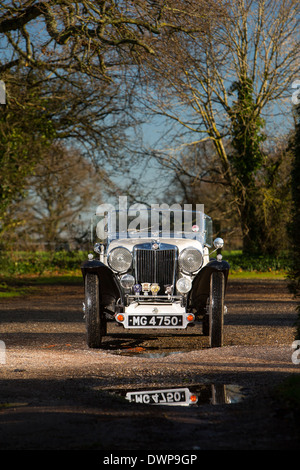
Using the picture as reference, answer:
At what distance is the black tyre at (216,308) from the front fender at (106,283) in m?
1.37

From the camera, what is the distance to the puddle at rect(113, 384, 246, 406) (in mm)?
5676

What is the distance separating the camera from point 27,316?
1405 cm

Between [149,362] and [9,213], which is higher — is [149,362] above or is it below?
below

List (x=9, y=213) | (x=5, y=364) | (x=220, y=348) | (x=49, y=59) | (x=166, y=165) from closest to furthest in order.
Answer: (x=5, y=364), (x=220, y=348), (x=49, y=59), (x=9, y=213), (x=166, y=165)

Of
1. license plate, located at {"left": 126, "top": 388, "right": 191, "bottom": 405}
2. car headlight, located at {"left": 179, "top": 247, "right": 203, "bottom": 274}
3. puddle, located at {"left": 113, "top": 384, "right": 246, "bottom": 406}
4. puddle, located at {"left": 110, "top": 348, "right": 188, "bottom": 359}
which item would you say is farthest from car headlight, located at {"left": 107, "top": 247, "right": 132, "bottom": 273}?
license plate, located at {"left": 126, "top": 388, "right": 191, "bottom": 405}

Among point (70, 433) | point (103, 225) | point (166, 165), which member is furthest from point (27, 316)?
point (166, 165)

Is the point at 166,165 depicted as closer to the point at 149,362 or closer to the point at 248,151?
the point at 248,151

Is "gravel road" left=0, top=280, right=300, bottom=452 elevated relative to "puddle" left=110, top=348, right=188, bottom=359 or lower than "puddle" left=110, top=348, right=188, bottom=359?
elevated

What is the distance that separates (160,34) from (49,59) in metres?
4.49

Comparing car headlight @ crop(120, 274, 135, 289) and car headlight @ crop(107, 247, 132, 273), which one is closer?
car headlight @ crop(120, 274, 135, 289)

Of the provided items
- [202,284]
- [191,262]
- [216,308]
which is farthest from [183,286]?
[216,308]

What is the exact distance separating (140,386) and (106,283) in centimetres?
301

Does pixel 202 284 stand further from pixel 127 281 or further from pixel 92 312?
pixel 92 312

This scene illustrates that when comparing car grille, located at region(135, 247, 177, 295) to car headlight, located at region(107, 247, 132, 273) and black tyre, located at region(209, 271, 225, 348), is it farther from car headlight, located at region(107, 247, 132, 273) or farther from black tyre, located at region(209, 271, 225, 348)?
black tyre, located at region(209, 271, 225, 348)
